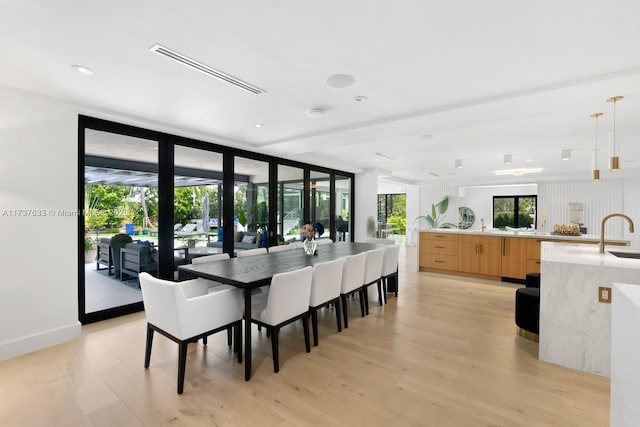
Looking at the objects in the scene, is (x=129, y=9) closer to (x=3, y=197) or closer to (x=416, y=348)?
(x=3, y=197)

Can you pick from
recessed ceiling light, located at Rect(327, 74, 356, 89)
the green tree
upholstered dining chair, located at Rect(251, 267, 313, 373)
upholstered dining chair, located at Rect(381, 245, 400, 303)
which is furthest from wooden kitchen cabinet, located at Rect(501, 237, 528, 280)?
the green tree

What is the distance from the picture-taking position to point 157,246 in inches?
165

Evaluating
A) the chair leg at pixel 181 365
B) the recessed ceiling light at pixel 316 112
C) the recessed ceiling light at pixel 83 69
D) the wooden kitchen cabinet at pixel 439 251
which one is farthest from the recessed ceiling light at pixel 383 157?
the chair leg at pixel 181 365

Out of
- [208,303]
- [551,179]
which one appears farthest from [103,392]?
[551,179]

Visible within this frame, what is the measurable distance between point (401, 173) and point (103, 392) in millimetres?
8283

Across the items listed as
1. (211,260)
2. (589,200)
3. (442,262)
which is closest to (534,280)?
(442,262)

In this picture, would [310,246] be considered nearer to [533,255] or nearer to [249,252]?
[249,252]

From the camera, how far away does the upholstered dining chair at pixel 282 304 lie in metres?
2.47

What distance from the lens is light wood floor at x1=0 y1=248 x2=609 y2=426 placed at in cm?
196

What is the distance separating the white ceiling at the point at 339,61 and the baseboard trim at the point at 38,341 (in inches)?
93.1

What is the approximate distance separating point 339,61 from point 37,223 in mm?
3279

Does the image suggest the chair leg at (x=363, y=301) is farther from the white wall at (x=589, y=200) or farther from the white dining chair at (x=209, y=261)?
the white wall at (x=589, y=200)

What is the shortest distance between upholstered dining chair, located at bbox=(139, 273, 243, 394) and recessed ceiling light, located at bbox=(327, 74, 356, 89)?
2011mm

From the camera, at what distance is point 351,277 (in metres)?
3.56
